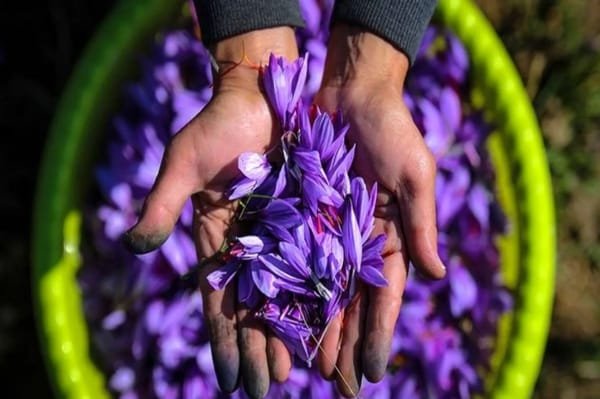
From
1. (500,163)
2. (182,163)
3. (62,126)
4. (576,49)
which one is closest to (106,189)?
(62,126)

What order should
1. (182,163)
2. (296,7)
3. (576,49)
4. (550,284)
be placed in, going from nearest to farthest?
1. (182,163)
2. (296,7)
3. (550,284)
4. (576,49)

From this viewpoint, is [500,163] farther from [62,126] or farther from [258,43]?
[62,126]

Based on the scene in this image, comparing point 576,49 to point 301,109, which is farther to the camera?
point 576,49

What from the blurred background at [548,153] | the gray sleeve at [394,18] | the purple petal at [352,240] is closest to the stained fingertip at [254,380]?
the purple petal at [352,240]

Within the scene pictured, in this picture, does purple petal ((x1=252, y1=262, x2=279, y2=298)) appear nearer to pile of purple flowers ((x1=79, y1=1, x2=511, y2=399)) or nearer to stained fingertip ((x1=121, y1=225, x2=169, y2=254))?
stained fingertip ((x1=121, y1=225, x2=169, y2=254))

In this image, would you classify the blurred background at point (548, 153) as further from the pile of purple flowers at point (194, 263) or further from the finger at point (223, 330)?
the finger at point (223, 330)

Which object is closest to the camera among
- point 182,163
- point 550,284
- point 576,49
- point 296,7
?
point 182,163
